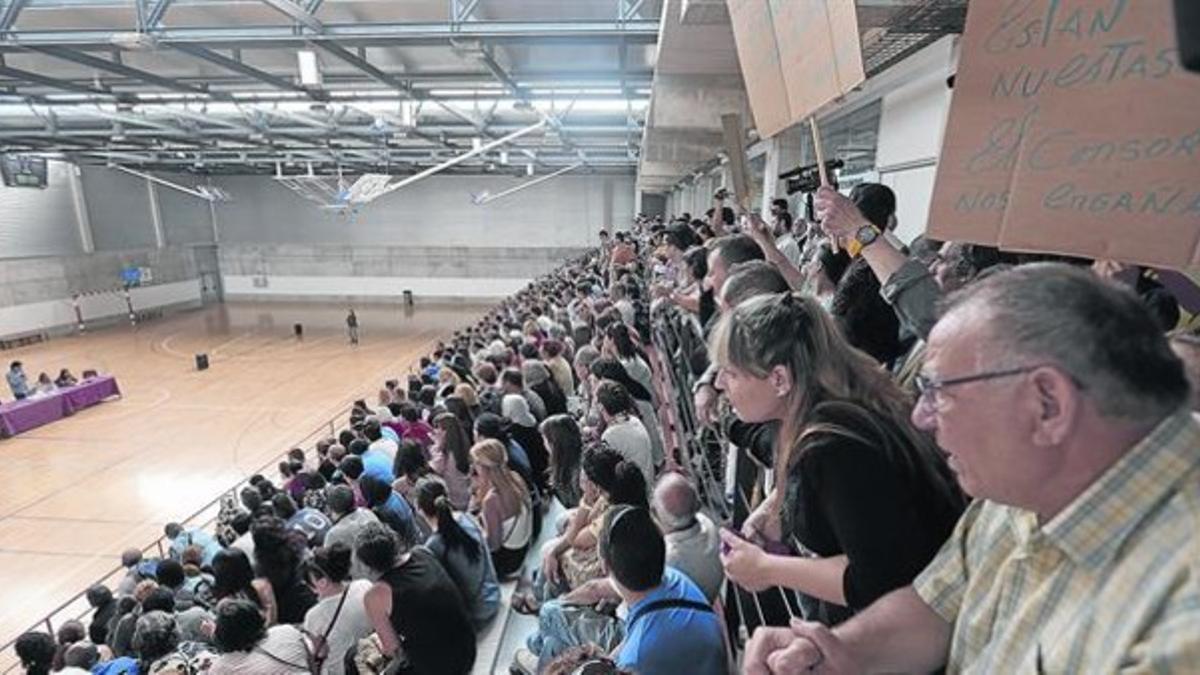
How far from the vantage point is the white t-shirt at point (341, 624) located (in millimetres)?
2785

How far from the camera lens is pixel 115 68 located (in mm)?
7055

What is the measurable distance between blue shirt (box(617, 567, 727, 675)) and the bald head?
455 millimetres

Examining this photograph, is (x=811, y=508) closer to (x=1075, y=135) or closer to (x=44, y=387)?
(x=1075, y=135)

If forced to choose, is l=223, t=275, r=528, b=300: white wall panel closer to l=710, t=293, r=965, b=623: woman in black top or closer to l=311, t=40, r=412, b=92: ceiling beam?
l=311, t=40, r=412, b=92: ceiling beam

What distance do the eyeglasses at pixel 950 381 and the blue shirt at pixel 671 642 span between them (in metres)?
1.12

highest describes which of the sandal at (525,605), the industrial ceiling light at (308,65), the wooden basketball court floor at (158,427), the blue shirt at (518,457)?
the industrial ceiling light at (308,65)

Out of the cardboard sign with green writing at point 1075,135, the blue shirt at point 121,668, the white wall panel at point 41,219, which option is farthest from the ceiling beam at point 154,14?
the white wall panel at point 41,219

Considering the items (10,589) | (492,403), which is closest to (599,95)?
(492,403)

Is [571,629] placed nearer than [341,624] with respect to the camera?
Yes

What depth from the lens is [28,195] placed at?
64.6ft

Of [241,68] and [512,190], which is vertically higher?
[241,68]

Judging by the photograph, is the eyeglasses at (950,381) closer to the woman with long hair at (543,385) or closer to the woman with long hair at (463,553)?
the woman with long hair at (463,553)

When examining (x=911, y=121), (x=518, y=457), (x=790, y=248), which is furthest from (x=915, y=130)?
(x=518, y=457)

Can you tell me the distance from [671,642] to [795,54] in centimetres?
157
